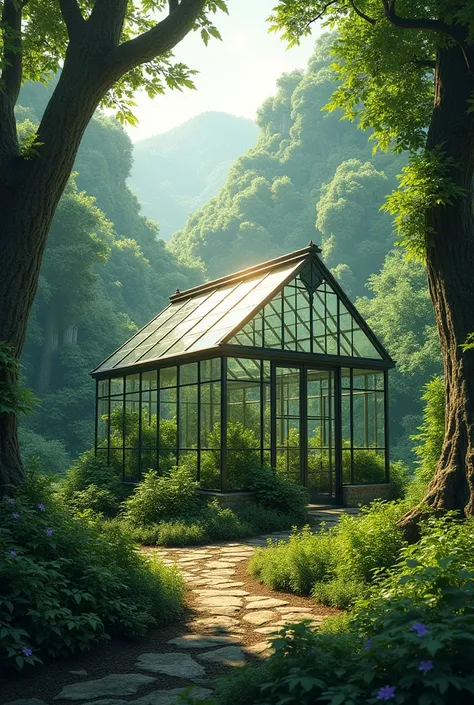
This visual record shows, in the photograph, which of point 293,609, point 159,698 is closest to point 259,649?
point 159,698

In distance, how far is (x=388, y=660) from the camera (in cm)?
270

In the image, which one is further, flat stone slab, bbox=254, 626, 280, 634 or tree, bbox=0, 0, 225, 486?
tree, bbox=0, 0, 225, 486

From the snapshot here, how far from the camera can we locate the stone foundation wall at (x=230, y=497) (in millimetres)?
11570

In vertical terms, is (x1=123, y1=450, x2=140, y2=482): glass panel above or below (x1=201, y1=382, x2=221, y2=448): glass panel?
below

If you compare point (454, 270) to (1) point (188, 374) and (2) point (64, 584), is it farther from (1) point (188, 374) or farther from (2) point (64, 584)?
(1) point (188, 374)

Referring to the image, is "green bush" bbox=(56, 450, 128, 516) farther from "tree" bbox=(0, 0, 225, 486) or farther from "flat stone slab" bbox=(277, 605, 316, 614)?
"flat stone slab" bbox=(277, 605, 316, 614)

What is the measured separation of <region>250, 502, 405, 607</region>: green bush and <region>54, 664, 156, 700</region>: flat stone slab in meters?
2.12

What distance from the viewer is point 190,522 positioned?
10.3m

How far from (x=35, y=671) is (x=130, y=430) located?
38.0ft

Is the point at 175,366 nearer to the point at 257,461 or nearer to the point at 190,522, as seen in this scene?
the point at 257,461

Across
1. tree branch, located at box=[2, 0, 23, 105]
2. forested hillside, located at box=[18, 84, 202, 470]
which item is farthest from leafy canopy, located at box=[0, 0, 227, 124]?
forested hillside, located at box=[18, 84, 202, 470]

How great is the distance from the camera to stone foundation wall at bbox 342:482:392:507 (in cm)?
1403

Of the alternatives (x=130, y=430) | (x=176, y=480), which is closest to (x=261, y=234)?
(x=130, y=430)

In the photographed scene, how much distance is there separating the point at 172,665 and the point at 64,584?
95cm
